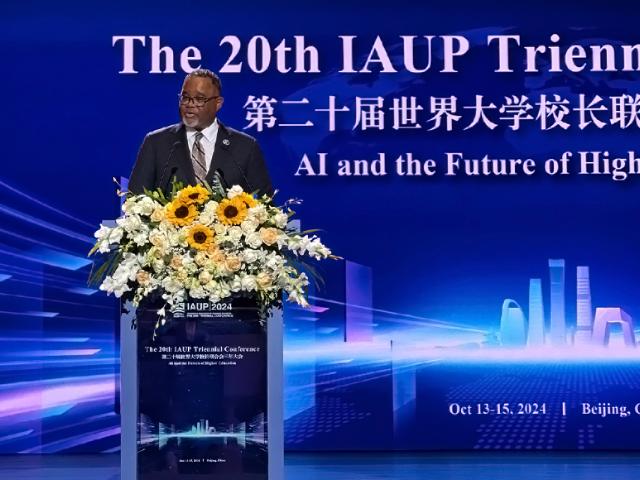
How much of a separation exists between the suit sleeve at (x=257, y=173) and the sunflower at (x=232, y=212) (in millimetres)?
1397

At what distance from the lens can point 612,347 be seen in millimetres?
6539

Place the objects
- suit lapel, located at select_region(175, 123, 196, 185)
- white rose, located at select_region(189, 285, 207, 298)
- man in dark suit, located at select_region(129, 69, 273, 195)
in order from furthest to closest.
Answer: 1. suit lapel, located at select_region(175, 123, 196, 185)
2. man in dark suit, located at select_region(129, 69, 273, 195)
3. white rose, located at select_region(189, 285, 207, 298)

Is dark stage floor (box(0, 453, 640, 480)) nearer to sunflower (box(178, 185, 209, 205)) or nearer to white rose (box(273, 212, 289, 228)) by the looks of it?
white rose (box(273, 212, 289, 228))

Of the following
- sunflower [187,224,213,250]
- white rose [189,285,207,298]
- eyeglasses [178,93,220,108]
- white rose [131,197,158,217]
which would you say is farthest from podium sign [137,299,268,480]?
eyeglasses [178,93,220,108]

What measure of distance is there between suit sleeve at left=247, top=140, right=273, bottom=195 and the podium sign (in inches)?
55.1

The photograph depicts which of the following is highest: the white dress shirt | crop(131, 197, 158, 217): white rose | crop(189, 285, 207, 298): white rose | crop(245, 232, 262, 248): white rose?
the white dress shirt

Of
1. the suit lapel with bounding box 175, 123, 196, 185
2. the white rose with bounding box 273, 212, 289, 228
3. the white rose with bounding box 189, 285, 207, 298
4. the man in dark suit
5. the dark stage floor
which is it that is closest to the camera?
the white rose with bounding box 189, 285, 207, 298

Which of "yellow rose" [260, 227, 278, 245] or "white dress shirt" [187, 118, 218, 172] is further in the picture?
"white dress shirt" [187, 118, 218, 172]

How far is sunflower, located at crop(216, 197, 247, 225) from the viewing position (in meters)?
3.76

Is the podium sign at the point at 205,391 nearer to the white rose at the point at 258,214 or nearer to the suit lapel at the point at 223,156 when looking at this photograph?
the white rose at the point at 258,214

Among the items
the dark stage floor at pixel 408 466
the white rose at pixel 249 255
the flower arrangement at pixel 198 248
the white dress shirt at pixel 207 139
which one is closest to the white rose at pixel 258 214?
the flower arrangement at pixel 198 248

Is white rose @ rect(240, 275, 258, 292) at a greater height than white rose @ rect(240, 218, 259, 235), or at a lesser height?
lesser

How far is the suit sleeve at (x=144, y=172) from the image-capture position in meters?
5.19

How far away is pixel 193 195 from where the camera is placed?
12.4 ft
